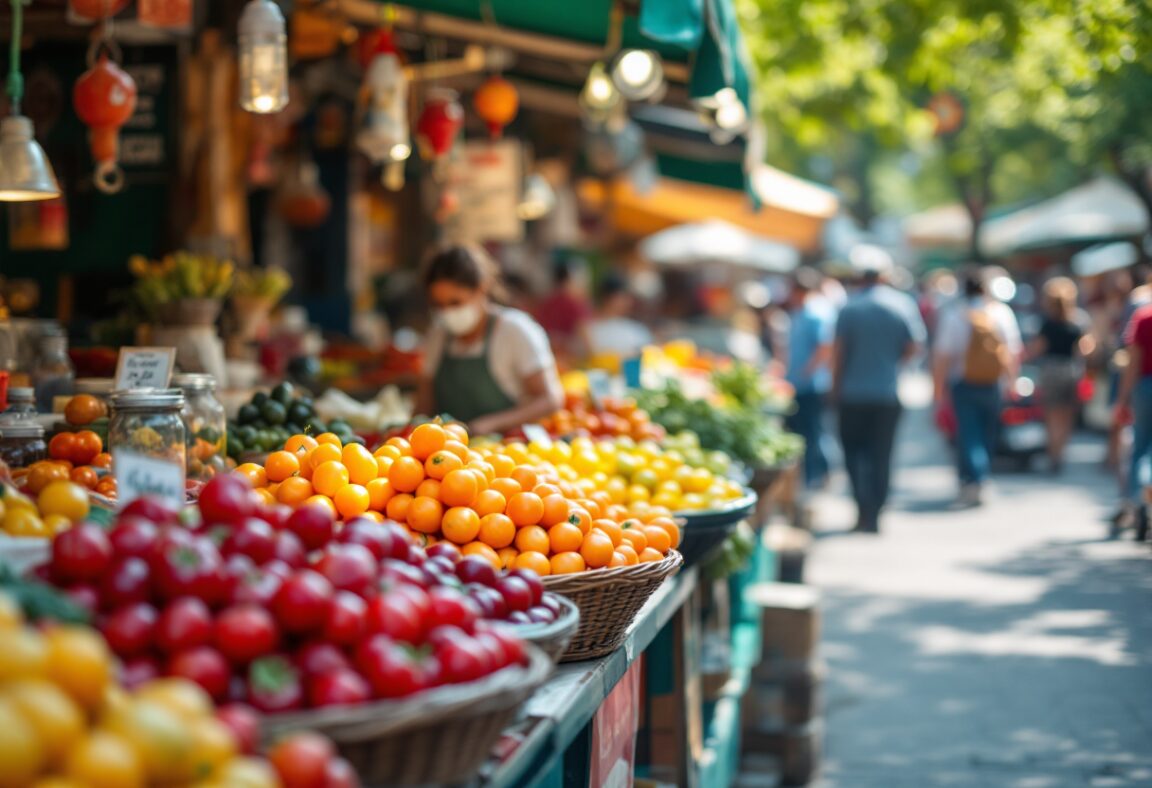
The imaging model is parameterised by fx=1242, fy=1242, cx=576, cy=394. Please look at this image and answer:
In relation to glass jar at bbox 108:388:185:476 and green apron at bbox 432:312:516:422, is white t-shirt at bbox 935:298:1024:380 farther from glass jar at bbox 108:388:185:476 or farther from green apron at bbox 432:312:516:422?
glass jar at bbox 108:388:185:476

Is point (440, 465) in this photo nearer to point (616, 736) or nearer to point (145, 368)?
point (616, 736)

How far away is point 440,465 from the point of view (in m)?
3.14

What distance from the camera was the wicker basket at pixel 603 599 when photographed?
2848 mm

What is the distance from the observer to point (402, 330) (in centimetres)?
1302

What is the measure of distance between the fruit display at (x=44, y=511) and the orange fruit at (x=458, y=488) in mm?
863

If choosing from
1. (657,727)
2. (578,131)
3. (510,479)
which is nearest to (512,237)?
(578,131)

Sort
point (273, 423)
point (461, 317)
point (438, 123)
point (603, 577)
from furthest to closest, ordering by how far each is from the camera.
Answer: point (438, 123) → point (461, 317) → point (273, 423) → point (603, 577)

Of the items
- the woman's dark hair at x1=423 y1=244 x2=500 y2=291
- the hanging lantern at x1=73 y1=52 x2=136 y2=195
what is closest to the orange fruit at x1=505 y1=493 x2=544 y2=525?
the woman's dark hair at x1=423 y1=244 x2=500 y2=291

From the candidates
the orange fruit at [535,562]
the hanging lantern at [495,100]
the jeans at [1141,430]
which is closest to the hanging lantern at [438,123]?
the hanging lantern at [495,100]

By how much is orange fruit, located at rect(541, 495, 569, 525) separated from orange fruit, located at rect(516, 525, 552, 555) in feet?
0.24

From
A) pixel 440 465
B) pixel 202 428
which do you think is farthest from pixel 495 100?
pixel 440 465

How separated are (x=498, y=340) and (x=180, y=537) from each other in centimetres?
379

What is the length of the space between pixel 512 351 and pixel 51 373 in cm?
197

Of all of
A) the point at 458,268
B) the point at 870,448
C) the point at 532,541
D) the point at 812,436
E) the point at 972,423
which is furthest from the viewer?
the point at 812,436
